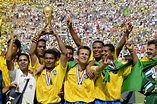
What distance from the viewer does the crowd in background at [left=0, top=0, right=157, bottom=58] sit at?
3119cm

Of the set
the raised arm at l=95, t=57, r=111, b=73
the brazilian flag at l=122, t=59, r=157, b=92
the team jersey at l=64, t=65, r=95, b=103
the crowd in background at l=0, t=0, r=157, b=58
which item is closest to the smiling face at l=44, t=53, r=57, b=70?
the team jersey at l=64, t=65, r=95, b=103

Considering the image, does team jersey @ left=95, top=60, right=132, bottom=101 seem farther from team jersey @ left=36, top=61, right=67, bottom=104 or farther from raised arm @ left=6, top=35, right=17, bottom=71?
raised arm @ left=6, top=35, right=17, bottom=71

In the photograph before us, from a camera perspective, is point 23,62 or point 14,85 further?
point 23,62

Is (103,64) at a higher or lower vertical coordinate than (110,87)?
higher

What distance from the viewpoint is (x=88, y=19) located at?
124ft

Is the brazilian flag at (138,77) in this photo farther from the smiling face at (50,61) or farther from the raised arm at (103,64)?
the smiling face at (50,61)

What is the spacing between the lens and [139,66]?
728cm

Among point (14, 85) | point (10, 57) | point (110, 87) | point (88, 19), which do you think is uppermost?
point (88, 19)

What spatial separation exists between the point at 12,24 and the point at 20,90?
29.5 meters

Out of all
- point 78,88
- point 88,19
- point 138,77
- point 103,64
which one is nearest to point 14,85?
point 78,88

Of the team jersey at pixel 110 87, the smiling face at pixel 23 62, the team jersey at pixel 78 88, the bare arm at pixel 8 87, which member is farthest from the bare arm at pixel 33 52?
the team jersey at pixel 110 87

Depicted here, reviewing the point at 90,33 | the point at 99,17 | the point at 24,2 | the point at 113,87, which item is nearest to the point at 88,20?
the point at 99,17

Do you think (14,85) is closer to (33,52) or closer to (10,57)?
(10,57)

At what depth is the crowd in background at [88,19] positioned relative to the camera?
3119 centimetres
